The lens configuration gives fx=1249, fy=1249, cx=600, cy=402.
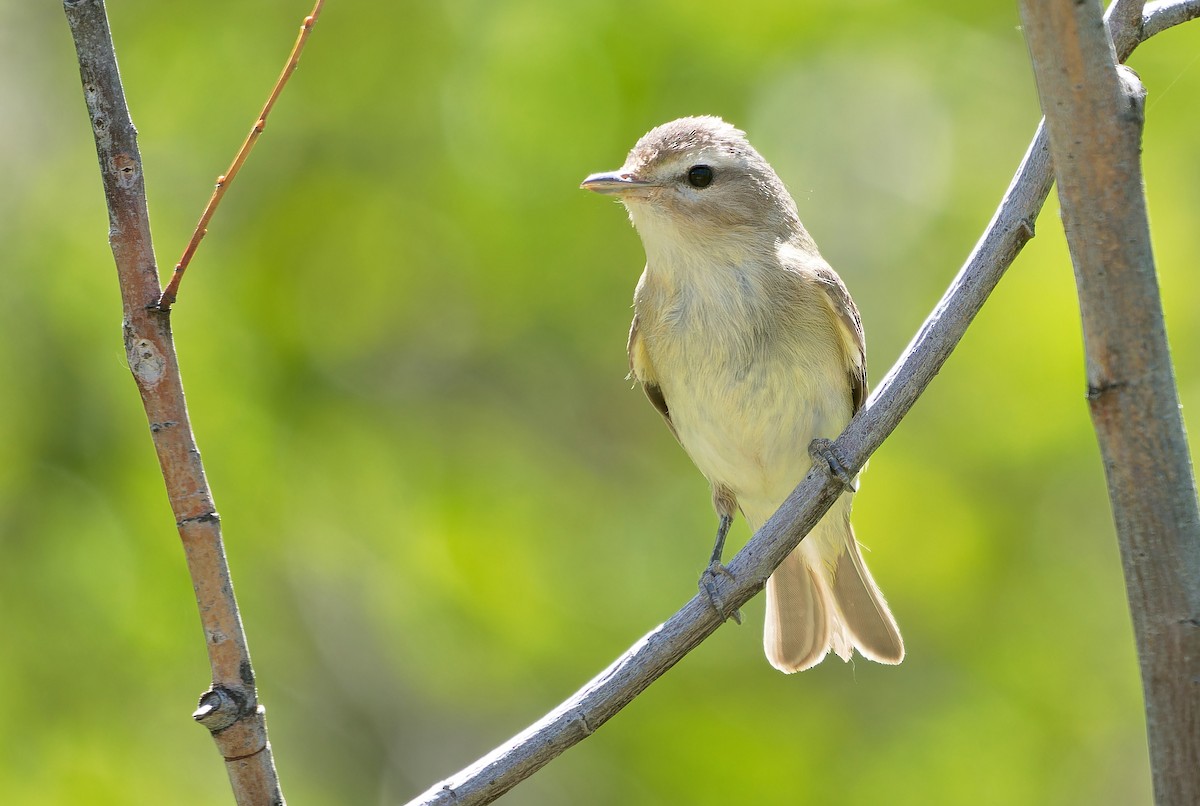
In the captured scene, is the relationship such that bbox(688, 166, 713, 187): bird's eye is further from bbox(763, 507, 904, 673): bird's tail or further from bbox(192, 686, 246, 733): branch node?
bbox(192, 686, 246, 733): branch node

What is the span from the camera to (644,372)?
4.14 metres

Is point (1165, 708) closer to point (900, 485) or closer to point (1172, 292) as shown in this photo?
point (900, 485)

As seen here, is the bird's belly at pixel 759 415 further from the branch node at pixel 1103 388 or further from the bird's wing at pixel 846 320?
the branch node at pixel 1103 388

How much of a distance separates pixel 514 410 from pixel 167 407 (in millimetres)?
3996

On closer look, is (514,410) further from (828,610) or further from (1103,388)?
(1103,388)

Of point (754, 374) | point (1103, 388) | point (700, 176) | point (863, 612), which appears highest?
point (700, 176)

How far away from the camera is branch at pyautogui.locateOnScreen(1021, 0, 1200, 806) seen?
4.82 feet

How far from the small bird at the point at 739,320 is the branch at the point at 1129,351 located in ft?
6.73

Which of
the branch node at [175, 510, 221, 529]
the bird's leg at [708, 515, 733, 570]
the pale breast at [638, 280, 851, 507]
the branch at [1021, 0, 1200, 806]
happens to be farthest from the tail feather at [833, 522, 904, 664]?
the branch node at [175, 510, 221, 529]

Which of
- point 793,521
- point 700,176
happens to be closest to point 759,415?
point 700,176

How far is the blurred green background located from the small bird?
4.33ft

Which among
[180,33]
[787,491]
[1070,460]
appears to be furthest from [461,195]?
[1070,460]

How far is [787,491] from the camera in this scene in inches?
163

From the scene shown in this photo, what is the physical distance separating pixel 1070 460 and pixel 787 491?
168cm
